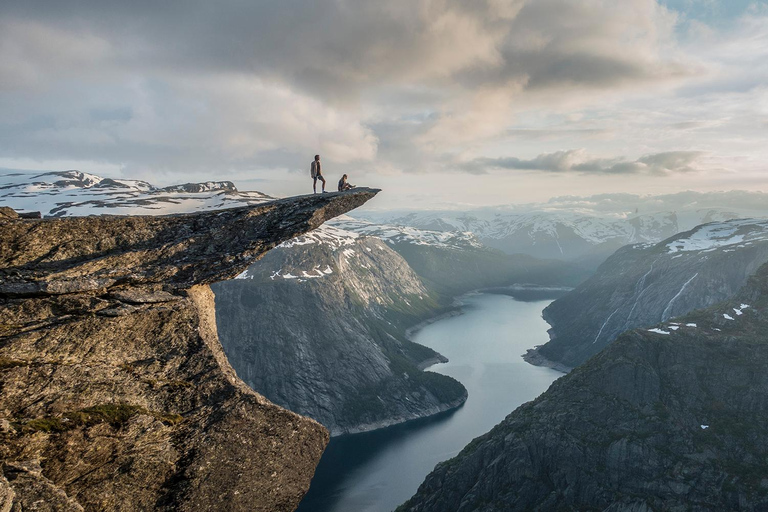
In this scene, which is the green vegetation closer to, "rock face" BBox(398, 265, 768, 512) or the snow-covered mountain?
the snow-covered mountain

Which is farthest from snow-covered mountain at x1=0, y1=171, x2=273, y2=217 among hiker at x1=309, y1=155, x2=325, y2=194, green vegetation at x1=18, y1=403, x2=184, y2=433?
green vegetation at x1=18, y1=403, x2=184, y2=433

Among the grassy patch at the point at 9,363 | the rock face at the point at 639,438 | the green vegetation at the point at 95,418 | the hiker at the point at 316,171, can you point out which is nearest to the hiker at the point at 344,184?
the hiker at the point at 316,171

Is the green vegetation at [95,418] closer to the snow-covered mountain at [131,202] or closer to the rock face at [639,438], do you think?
the snow-covered mountain at [131,202]

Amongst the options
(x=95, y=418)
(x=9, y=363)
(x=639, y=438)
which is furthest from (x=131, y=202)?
(x=639, y=438)

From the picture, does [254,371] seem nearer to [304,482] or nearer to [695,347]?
[695,347]

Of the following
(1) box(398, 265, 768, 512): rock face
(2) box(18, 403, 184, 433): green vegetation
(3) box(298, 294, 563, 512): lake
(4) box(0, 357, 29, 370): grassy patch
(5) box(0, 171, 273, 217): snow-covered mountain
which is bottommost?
(3) box(298, 294, 563, 512): lake
